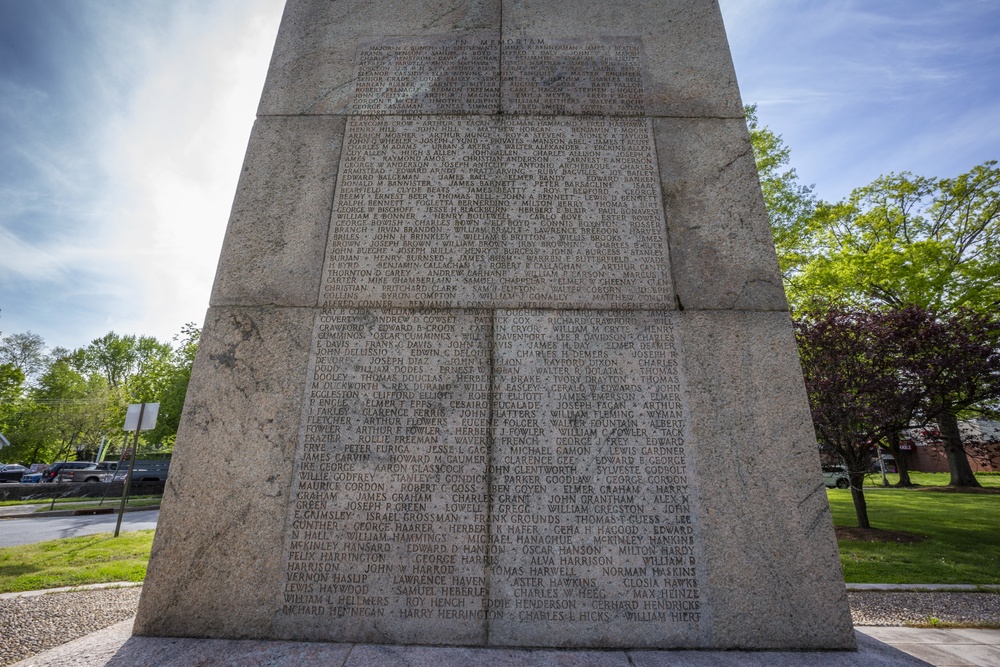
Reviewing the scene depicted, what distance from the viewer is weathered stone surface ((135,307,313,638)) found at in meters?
3.93

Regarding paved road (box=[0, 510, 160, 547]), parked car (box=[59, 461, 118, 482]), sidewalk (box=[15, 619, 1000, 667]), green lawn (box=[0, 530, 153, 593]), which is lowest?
paved road (box=[0, 510, 160, 547])

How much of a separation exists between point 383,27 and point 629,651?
301 inches

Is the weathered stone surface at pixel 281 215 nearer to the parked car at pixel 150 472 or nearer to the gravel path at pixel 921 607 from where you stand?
the gravel path at pixel 921 607

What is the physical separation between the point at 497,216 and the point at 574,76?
2.29 metres

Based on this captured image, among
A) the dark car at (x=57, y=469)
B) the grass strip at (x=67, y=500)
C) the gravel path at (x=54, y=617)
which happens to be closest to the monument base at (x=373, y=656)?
the gravel path at (x=54, y=617)

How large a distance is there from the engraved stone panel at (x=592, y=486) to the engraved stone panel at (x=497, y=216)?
1.40 feet

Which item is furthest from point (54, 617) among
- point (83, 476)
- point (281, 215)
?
point (83, 476)

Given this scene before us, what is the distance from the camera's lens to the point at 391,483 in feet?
14.0

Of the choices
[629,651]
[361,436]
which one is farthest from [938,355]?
[361,436]

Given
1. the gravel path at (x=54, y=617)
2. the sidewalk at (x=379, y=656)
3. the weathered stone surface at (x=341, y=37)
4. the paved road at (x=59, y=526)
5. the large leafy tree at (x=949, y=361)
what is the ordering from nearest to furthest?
the sidewalk at (x=379, y=656) < the gravel path at (x=54, y=617) < the weathered stone surface at (x=341, y=37) < the large leafy tree at (x=949, y=361) < the paved road at (x=59, y=526)

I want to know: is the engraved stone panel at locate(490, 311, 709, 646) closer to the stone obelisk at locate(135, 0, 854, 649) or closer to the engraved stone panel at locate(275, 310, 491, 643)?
the stone obelisk at locate(135, 0, 854, 649)

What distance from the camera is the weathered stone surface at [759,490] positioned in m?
3.84

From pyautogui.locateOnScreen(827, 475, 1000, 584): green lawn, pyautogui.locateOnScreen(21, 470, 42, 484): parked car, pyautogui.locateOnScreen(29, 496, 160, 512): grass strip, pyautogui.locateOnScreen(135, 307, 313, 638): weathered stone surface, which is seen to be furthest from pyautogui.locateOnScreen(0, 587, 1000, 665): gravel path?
pyautogui.locateOnScreen(21, 470, 42, 484): parked car

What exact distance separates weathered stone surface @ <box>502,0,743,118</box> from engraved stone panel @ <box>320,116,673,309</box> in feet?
1.41
